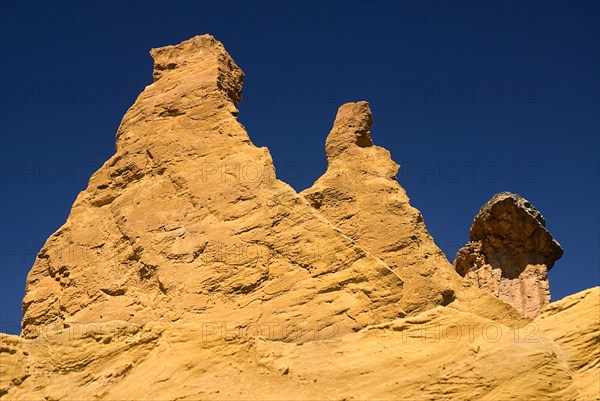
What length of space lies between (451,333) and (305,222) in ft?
12.1

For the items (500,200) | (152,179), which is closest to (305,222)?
(152,179)

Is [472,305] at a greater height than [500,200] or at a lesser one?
lesser

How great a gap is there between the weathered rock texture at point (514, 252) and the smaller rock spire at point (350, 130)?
25.7 feet

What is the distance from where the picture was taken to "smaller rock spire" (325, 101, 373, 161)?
1141 inches

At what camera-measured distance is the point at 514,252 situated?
34.9 meters

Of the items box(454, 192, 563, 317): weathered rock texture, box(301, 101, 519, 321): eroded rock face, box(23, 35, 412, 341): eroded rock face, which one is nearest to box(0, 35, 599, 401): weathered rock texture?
box(23, 35, 412, 341): eroded rock face

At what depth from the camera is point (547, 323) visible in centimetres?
1593

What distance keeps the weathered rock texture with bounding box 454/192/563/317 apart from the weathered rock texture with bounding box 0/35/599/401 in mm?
13014

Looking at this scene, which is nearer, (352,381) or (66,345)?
(352,381)

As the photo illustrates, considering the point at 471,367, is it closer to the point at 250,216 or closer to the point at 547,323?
the point at 547,323

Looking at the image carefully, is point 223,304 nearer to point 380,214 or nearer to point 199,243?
point 199,243

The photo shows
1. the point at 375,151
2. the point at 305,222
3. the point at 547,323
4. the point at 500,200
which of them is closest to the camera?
the point at 547,323

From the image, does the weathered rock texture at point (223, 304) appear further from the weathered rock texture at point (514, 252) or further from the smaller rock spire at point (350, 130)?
the weathered rock texture at point (514, 252)

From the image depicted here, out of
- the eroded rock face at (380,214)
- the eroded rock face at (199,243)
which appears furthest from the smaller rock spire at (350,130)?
the eroded rock face at (199,243)
